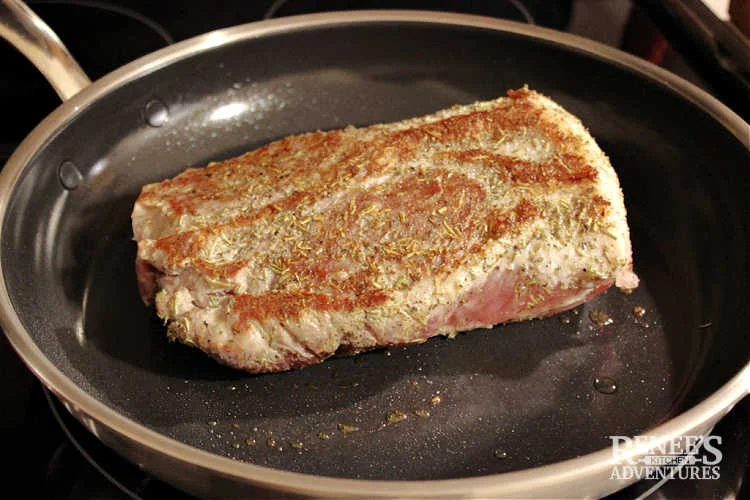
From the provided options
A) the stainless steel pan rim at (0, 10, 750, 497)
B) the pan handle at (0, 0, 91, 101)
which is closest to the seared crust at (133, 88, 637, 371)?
the stainless steel pan rim at (0, 10, 750, 497)

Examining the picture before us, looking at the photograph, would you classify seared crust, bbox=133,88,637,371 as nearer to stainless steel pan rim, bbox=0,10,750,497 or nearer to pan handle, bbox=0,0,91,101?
stainless steel pan rim, bbox=0,10,750,497

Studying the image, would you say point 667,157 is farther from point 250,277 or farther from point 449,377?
point 250,277

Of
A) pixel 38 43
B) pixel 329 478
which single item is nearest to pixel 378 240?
pixel 329 478

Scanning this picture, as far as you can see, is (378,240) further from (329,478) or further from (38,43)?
(38,43)

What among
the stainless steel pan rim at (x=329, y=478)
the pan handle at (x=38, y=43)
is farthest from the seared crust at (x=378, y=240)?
the pan handle at (x=38, y=43)

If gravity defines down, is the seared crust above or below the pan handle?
below

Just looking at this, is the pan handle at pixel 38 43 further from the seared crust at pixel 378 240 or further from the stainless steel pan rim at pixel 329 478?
the seared crust at pixel 378 240
